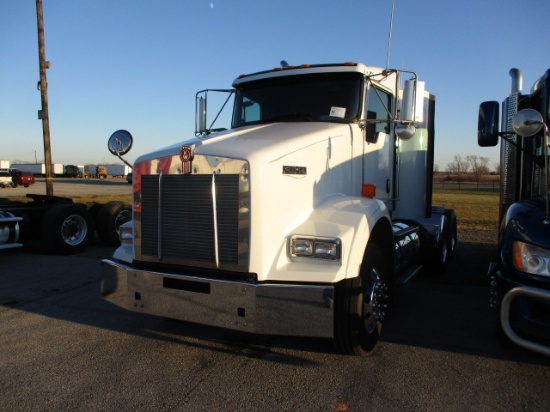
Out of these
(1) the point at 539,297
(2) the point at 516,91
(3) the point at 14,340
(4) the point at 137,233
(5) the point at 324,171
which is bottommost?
(3) the point at 14,340

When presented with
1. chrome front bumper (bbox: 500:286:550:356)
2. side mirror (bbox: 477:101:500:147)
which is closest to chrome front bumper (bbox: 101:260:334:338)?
chrome front bumper (bbox: 500:286:550:356)

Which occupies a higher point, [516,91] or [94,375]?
[516,91]

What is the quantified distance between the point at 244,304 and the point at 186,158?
4.03 feet

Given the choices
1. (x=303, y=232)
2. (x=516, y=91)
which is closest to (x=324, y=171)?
(x=303, y=232)

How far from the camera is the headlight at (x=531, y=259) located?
3.07 m

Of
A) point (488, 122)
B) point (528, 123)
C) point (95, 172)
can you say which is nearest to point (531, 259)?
point (528, 123)

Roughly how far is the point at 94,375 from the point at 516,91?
5699 millimetres

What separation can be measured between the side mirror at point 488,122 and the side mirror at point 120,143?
11.5 feet

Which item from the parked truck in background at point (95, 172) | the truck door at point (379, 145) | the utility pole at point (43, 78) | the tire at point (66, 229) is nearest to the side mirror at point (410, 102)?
the truck door at point (379, 145)

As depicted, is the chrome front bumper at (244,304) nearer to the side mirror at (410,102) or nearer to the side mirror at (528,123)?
the side mirror at (528,123)

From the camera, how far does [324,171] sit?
4203 millimetres

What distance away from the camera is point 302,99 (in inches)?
200

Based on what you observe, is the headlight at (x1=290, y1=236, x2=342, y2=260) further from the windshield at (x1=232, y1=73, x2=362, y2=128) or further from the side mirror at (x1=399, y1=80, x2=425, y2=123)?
the side mirror at (x1=399, y1=80, x2=425, y2=123)

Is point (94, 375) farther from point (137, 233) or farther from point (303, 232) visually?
point (303, 232)
